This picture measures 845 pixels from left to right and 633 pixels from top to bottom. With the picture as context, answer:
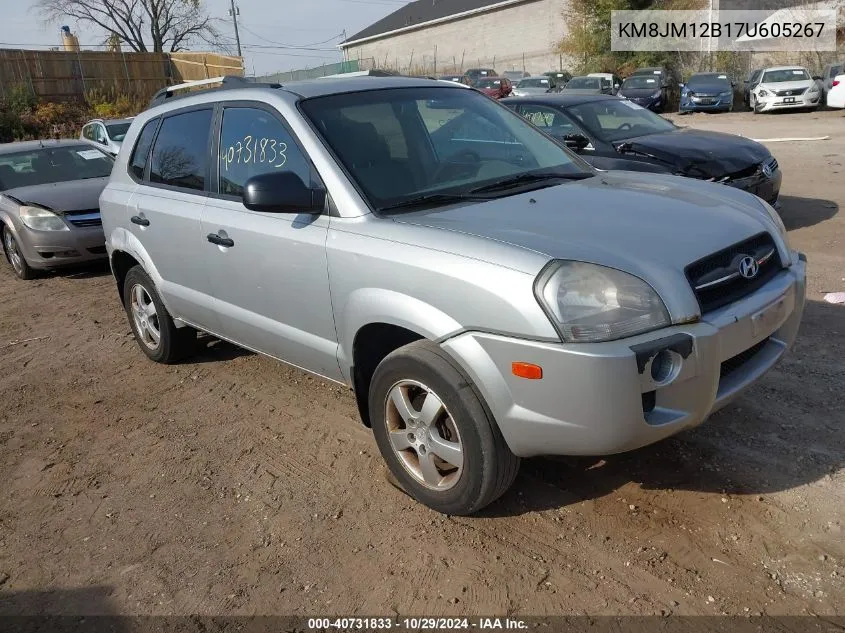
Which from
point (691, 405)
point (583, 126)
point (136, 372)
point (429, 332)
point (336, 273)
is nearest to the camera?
point (691, 405)

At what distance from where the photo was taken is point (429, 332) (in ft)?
9.50

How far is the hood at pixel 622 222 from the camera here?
272 cm

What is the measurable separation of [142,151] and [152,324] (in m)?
1.25

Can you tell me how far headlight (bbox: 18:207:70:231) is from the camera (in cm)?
844

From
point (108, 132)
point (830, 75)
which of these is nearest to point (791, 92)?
point (830, 75)

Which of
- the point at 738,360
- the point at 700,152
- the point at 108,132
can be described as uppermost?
the point at 108,132

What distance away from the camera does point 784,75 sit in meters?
23.9

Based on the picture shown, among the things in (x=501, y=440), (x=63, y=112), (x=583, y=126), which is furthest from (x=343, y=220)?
(x=63, y=112)

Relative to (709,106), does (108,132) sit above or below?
above

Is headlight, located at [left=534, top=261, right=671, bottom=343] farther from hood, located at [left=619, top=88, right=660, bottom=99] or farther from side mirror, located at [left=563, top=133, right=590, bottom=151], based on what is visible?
hood, located at [left=619, top=88, right=660, bottom=99]

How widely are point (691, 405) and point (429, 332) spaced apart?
3.38 ft

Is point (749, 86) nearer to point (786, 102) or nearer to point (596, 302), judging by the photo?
point (786, 102)

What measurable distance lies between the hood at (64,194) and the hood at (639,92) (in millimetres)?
21878

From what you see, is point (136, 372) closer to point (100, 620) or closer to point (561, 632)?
point (100, 620)
